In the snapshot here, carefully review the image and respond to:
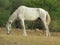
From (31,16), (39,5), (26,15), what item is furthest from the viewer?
(39,5)

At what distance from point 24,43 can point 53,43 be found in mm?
1225

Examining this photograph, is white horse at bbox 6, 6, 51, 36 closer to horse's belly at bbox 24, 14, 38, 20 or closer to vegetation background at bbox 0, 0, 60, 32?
horse's belly at bbox 24, 14, 38, 20

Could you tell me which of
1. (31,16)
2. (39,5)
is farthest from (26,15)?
(39,5)

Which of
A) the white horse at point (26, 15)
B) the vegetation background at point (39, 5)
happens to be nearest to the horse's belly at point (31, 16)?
the white horse at point (26, 15)

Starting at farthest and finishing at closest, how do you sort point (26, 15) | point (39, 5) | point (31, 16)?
point (39, 5), point (31, 16), point (26, 15)

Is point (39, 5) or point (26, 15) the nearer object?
point (26, 15)

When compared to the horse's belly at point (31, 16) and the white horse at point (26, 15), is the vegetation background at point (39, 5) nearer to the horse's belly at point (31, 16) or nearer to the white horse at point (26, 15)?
the white horse at point (26, 15)

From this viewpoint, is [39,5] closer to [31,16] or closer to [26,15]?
[31,16]

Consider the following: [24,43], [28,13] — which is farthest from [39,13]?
[24,43]

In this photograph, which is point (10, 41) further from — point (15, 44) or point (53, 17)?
point (53, 17)

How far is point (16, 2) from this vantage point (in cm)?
2259

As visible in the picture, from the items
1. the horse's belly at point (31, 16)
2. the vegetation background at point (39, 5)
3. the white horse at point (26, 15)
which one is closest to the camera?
the white horse at point (26, 15)

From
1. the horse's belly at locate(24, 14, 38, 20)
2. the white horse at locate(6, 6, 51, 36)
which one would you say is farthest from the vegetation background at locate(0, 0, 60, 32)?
the horse's belly at locate(24, 14, 38, 20)

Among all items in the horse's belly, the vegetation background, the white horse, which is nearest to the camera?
the white horse
